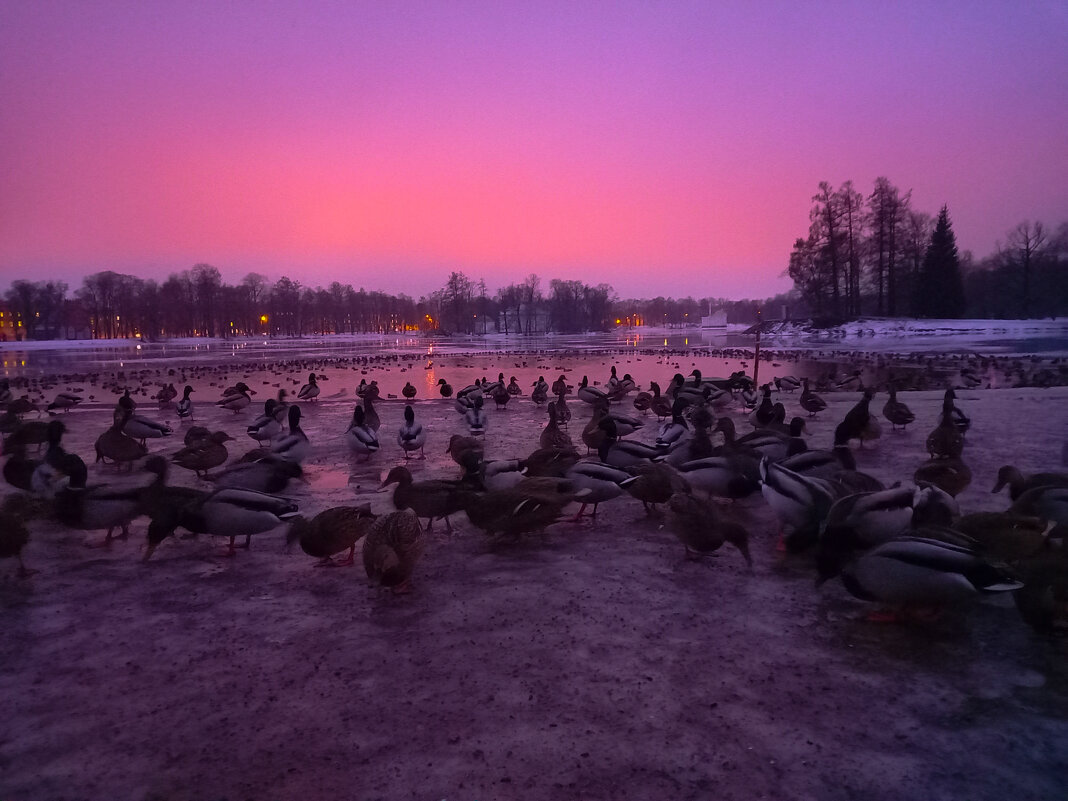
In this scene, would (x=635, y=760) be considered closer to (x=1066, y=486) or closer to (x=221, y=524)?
(x=221, y=524)

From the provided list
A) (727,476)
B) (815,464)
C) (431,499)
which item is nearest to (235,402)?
(431,499)

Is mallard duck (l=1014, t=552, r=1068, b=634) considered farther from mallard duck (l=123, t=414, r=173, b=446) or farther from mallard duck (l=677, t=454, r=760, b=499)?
mallard duck (l=123, t=414, r=173, b=446)

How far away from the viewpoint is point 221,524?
19.9 ft

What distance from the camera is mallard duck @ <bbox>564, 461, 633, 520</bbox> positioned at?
713 cm

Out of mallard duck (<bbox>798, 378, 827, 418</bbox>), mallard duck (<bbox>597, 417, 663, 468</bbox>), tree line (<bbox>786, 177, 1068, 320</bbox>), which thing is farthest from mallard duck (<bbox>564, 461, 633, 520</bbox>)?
tree line (<bbox>786, 177, 1068, 320</bbox>)

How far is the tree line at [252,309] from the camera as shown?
11631 cm

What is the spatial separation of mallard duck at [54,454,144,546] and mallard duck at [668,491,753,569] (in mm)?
5472

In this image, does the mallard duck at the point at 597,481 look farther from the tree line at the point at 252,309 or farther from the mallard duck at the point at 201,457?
the tree line at the point at 252,309

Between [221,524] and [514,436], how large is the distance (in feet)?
25.1

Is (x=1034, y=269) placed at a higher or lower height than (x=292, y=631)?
higher

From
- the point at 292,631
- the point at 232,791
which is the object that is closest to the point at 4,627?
the point at 292,631

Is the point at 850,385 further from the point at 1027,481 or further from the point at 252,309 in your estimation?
the point at 252,309

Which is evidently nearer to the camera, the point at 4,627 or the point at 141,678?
the point at 141,678

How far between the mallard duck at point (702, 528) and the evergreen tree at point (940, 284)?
7055 centimetres
